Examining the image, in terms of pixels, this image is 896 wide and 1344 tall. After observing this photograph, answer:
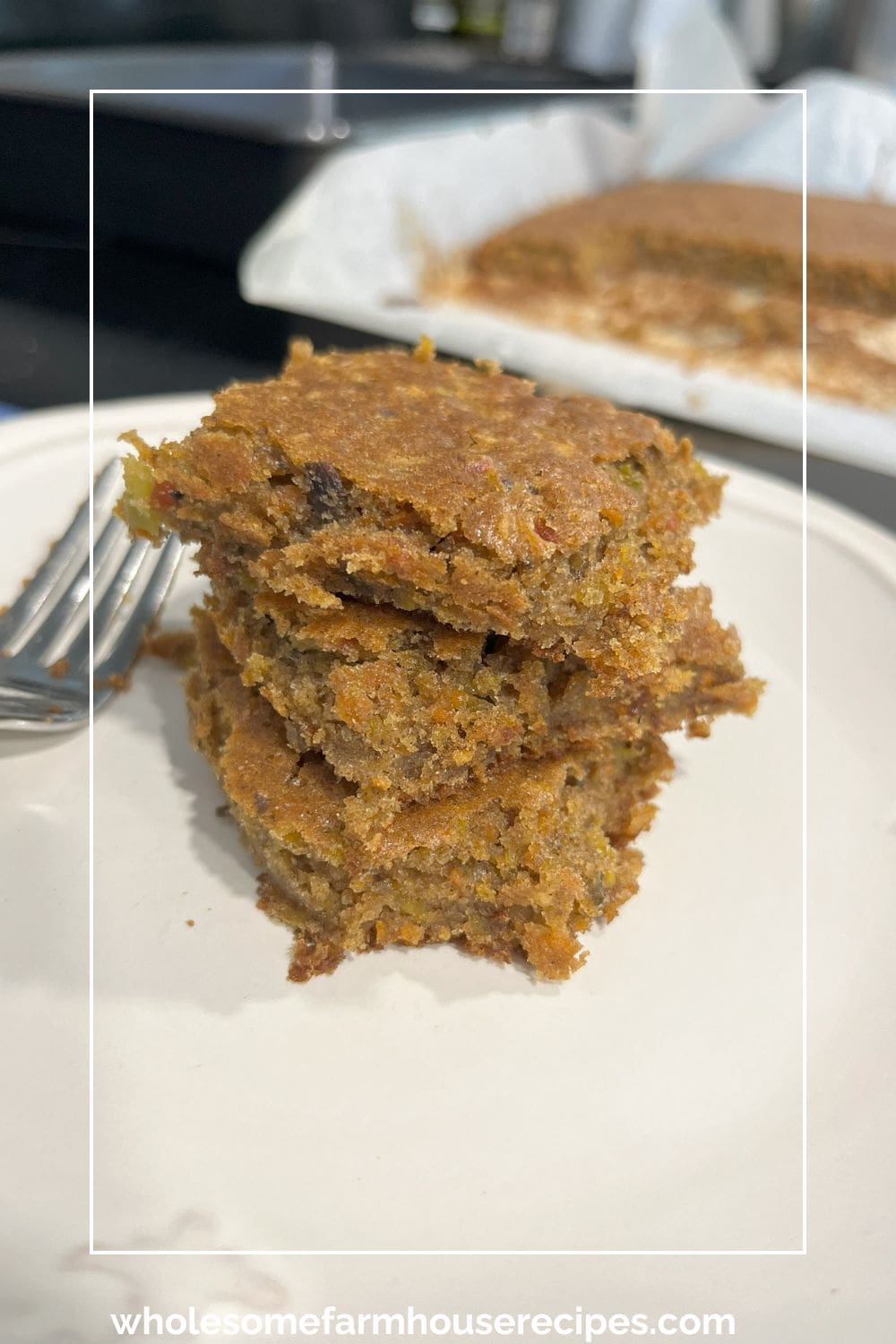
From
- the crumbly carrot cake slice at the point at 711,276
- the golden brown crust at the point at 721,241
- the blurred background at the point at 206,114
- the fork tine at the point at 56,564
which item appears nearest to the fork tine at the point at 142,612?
the fork tine at the point at 56,564

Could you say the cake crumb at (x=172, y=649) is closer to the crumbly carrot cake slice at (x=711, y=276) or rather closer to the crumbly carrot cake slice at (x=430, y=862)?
the crumbly carrot cake slice at (x=430, y=862)

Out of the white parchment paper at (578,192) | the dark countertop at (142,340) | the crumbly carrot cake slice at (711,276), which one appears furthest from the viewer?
the crumbly carrot cake slice at (711,276)

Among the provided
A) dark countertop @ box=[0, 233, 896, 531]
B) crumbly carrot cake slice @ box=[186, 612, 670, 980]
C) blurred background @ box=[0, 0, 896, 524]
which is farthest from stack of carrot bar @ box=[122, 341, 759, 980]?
dark countertop @ box=[0, 233, 896, 531]

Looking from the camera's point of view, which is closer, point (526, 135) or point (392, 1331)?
point (392, 1331)

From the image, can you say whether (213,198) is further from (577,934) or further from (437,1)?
(437,1)

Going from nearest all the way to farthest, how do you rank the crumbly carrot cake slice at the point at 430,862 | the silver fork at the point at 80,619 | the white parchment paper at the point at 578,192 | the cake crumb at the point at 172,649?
the crumbly carrot cake slice at the point at 430,862 < the silver fork at the point at 80,619 < the cake crumb at the point at 172,649 < the white parchment paper at the point at 578,192

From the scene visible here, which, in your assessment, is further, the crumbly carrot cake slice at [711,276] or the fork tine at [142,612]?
the crumbly carrot cake slice at [711,276]

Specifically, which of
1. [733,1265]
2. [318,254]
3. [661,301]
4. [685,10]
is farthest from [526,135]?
[733,1265]
